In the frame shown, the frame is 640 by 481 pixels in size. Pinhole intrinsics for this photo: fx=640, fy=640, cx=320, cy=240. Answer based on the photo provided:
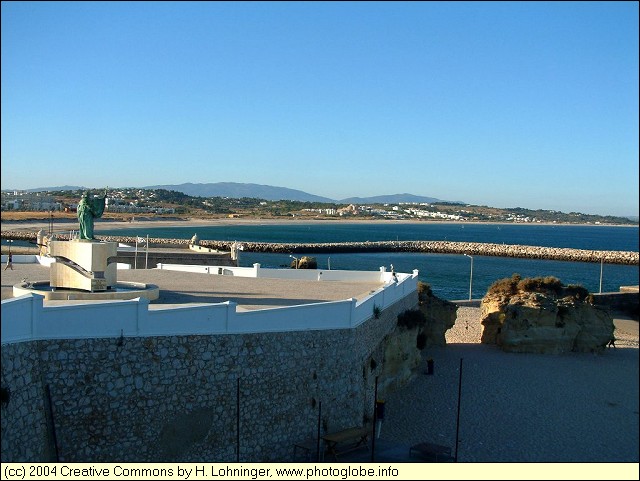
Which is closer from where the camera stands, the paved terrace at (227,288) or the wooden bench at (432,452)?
the wooden bench at (432,452)

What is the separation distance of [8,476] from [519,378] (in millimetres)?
14971

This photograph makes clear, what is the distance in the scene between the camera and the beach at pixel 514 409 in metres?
13.4

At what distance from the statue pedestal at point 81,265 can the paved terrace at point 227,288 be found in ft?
2.98

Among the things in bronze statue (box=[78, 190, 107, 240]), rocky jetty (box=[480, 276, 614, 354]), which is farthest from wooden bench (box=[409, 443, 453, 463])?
rocky jetty (box=[480, 276, 614, 354])

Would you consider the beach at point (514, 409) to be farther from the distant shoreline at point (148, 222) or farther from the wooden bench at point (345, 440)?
the distant shoreline at point (148, 222)

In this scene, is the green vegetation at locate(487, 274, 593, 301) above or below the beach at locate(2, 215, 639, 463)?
above

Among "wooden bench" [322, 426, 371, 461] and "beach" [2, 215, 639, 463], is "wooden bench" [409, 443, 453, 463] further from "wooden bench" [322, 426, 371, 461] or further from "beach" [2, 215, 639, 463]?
"wooden bench" [322, 426, 371, 461]

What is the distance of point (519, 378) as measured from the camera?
19609 mm

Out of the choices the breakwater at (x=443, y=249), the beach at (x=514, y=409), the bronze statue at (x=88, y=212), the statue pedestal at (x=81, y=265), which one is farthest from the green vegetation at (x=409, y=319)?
the breakwater at (x=443, y=249)

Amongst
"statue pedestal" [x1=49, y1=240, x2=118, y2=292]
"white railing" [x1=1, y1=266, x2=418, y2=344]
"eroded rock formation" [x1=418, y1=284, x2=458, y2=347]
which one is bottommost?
"eroded rock formation" [x1=418, y1=284, x2=458, y2=347]

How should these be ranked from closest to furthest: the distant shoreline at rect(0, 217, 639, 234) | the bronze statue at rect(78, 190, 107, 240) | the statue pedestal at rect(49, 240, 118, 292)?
the statue pedestal at rect(49, 240, 118, 292) < the bronze statue at rect(78, 190, 107, 240) < the distant shoreline at rect(0, 217, 639, 234)

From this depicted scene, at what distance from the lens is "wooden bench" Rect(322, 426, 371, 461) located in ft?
40.5

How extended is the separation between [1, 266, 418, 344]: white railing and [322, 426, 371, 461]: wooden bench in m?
2.10

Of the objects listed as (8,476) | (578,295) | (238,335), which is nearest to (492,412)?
(238,335)
